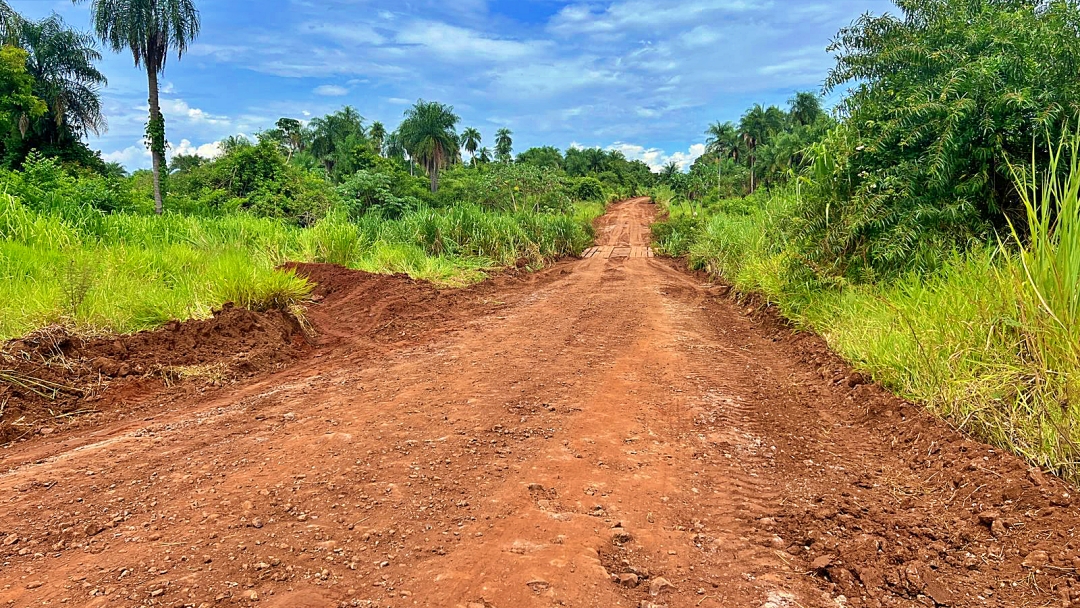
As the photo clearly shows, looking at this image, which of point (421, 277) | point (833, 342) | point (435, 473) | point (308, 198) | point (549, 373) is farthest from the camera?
point (308, 198)

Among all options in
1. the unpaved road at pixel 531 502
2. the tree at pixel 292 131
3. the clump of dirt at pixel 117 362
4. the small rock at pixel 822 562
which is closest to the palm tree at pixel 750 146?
the tree at pixel 292 131

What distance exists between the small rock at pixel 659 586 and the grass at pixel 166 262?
4.80 m

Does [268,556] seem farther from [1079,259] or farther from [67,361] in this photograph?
[1079,259]

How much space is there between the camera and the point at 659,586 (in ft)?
6.46

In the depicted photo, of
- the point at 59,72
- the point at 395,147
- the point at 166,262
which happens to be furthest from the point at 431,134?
the point at 166,262

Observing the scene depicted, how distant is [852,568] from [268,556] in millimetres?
2163

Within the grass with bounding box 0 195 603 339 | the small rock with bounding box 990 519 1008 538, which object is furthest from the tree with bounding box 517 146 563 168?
the small rock with bounding box 990 519 1008 538

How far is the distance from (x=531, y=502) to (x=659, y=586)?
731 millimetres

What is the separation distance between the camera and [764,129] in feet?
170

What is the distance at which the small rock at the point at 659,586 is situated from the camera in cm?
194

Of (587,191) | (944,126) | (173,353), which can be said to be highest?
(587,191)

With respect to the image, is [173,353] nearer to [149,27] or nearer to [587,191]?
[149,27]

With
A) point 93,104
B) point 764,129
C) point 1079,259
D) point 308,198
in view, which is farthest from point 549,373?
point 764,129

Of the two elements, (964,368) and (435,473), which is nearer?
(435,473)
